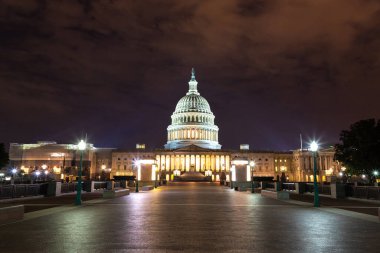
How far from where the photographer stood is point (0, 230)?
47.0ft

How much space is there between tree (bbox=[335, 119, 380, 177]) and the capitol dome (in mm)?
119559

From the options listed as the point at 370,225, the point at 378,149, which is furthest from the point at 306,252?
the point at 378,149

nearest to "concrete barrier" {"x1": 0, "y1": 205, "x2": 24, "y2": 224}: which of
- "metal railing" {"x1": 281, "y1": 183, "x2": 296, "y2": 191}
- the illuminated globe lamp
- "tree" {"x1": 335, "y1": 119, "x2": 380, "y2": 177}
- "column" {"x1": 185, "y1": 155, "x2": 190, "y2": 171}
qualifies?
"metal railing" {"x1": 281, "y1": 183, "x2": 296, "y2": 191}

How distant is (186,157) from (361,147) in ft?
361

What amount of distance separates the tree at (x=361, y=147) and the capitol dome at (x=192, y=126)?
11956cm

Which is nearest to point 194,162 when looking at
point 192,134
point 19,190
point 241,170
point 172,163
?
point 172,163

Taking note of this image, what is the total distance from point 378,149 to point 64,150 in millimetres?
131732

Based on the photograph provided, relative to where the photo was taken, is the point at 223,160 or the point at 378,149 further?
the point at 223,160

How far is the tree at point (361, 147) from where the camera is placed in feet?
192

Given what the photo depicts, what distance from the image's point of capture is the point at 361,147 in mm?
59469

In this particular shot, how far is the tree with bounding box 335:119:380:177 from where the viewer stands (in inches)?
2300

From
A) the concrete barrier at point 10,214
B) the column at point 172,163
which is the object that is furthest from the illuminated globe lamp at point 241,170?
the column at point 172,163

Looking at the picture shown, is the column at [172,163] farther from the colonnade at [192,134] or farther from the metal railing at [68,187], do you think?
the metal railing at [68,187]

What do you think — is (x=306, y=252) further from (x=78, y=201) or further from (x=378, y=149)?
(x=378, y=149)
